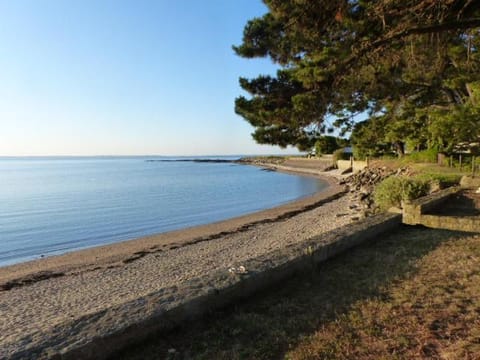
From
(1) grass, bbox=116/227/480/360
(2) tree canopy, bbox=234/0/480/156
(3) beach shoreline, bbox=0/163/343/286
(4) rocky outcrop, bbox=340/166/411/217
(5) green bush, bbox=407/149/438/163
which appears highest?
(2) tree canopy, bbox=234/0/480/156

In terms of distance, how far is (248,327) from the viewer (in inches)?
145

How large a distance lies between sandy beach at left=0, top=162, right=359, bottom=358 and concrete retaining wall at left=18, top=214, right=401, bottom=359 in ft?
0.99

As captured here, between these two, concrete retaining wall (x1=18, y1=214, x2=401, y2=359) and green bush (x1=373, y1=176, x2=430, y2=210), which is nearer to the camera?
concrete retaining wall (x1=18, y1=214, x2=401, y2=359)

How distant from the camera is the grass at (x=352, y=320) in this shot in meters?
3.13

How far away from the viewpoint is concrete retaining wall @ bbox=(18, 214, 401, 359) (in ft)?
9.75

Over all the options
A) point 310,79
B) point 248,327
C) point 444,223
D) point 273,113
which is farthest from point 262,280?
point 444,223

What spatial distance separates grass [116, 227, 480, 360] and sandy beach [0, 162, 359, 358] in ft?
3.69

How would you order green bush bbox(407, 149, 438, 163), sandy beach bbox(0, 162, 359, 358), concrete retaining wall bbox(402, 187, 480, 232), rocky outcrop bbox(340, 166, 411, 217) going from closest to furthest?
concrete retaining wall bbox(402, 187, 480, 232) < sandy beach bbox(0, 162, 359, 358) < rocky outcrop bbox(340, 166, 411, 217) < green bush bbox(407, 149, 438, 163)

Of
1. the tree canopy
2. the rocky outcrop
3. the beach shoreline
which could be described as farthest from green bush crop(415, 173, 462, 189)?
the beach shoreline

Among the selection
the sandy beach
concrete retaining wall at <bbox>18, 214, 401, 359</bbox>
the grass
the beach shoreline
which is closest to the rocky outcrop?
the sandy beach

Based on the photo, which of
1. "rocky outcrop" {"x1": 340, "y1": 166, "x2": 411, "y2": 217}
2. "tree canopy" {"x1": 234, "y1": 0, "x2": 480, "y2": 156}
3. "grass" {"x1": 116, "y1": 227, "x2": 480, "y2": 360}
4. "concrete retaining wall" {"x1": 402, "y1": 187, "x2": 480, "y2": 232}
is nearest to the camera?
"grass" {"x1": 116, "y1": 227, "x2": 480, "y2": 360}

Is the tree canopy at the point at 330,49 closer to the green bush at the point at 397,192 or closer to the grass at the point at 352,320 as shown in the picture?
the grass at the point at 352,320

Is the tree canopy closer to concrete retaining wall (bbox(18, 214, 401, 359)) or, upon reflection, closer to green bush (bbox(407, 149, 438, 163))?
concrete retaining wall (bbox(18, 214, 401, 359))

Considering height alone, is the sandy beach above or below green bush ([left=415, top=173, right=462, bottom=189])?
below
